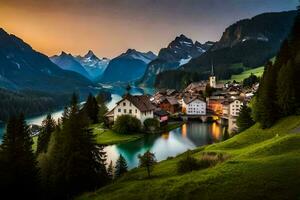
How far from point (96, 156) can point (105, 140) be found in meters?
44.5

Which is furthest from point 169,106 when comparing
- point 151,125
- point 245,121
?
point 245,121

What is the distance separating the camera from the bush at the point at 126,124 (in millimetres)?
92625

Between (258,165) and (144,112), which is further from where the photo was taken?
(144,112)

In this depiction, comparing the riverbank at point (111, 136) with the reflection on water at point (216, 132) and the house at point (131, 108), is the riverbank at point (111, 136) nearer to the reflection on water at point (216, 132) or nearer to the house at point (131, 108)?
the house at point (131, 108)

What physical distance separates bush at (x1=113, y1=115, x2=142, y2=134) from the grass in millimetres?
1453

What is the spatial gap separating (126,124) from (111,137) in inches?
236

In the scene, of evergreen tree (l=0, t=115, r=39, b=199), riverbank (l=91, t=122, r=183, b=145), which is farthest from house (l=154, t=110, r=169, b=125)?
evergreen tree (l=0, t=115, r=39, b=199)

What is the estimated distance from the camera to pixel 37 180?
3731cm

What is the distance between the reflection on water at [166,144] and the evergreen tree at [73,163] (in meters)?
23.8

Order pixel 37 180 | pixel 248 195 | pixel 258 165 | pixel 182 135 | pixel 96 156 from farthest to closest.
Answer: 1. pixel 182 135
2. pixel 96 156
3. pixel 37 180
4. pixel 258 165
5. pixel 248 195

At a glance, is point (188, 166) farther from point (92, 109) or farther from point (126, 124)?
point (92, 109)

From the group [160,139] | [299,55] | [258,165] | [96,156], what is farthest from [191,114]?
[258,165]

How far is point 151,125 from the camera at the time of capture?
98.2 metres

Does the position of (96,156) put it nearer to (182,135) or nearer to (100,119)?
(182,135)
